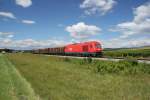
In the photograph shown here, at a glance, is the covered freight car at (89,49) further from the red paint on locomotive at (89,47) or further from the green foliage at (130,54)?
the green foliage at (130,54)

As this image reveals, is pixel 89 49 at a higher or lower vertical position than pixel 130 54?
higher

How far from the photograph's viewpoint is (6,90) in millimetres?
14453

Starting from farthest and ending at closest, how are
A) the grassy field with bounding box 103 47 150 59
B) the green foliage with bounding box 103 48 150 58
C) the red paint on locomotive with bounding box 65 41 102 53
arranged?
the green foliage with bounding box 103 48 150 58 < the grassy field with bounding box 103 47 150 59 < the red paint on locomotive with bounding box 65 41 102 53

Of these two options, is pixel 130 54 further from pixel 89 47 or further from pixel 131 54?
pixel 89 47

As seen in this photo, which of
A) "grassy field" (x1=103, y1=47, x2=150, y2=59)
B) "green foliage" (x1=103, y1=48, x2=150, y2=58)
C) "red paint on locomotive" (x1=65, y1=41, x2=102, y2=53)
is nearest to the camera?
"red paint on locomotive" (x1=65, y1=41, x2=102, y2=53)

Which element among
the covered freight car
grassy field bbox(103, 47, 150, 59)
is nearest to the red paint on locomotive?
the covered freight car

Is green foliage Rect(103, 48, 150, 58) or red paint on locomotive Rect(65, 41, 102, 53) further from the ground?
red paint on locomotive Rect(65, 41, 102, 53)

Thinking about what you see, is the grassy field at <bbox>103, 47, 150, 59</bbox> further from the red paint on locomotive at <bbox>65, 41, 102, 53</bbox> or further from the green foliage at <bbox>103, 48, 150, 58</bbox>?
the red paint on locomotive at <bbox>65, 41, 102, 53</bbox>

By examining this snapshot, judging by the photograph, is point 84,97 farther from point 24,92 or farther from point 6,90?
point 6,90

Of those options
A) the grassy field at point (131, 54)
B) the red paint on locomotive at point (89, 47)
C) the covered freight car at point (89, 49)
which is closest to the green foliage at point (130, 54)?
the grassy field at point (131, 54)

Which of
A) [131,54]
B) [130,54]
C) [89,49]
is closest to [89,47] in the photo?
[89,49]

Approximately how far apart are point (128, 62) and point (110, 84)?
1077cm

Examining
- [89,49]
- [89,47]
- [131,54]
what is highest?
[89,47]

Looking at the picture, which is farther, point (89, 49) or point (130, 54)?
point (130, 54)
